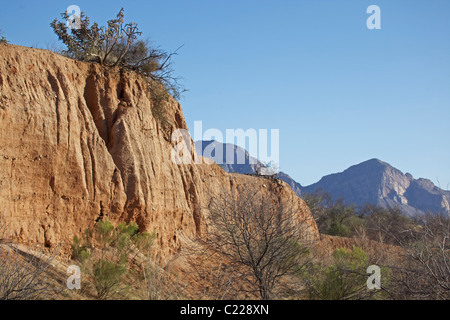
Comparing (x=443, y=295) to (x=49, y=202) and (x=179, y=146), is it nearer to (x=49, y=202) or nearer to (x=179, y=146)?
(x=49, y=202)

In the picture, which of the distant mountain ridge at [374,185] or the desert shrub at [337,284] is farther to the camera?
the distant mountain ridge at [374,185]

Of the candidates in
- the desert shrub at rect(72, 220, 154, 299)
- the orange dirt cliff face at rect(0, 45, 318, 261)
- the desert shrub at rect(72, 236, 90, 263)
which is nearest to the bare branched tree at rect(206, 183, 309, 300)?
the orange dirt cliff face at rect(0, 45, 318, 261)

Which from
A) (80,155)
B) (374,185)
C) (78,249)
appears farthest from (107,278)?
(374,185)

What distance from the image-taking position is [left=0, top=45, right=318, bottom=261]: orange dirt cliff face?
34.5ft

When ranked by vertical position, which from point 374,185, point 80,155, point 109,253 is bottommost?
point 374,185

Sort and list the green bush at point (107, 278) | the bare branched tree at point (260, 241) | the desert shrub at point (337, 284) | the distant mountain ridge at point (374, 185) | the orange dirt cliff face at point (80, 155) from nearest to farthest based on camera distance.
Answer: the green bush at point (107, 278) → the orange dirt cliff face at point (80, 155) → the bare branched tree at point (260, 241) → the desert shrub at point (337, 284) → the distant mountain ridge at point (374, 185)

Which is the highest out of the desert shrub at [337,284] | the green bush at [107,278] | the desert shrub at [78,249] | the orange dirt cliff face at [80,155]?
the orange dirt cliff face at [80,155]

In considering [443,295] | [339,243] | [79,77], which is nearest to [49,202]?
[79,77]

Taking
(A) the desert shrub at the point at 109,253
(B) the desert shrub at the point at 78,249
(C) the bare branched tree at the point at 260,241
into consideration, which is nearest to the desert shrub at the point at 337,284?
(C) the bare branched tree at the point at 260,241

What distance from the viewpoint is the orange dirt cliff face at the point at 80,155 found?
1051 centimetres

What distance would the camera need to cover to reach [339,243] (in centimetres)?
2983

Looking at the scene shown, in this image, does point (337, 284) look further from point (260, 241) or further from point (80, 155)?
point (80, 155)

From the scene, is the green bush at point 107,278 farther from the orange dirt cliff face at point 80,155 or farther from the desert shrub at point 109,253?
the orange dirt cliff face at point 80,155

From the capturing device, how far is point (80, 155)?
39.1 feet
